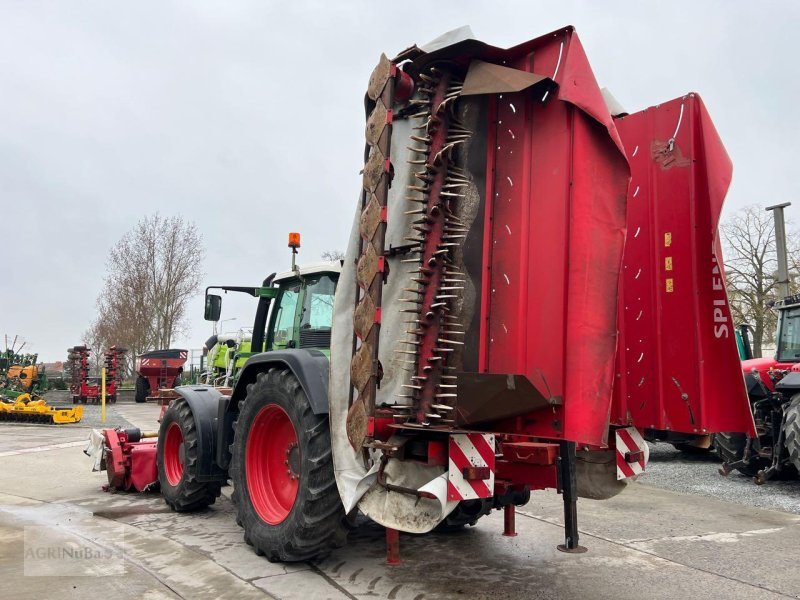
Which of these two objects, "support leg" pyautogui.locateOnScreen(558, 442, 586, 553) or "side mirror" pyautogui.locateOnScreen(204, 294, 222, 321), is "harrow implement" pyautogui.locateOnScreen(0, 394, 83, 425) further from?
"support leg" pyautogui.locateOnScreen(558, 442, 586, 553)

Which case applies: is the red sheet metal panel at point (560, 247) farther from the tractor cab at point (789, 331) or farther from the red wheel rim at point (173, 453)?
the tractor cab at point (789, 331)

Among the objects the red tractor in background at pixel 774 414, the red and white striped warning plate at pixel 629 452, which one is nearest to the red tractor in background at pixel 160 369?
the red tractor in background at pixel 774 414

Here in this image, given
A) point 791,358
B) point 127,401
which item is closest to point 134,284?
point 127,401

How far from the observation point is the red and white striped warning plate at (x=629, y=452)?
157 inches

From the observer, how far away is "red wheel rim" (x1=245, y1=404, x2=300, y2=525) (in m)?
4.61

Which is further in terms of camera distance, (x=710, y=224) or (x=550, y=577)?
(x=550, y=577)

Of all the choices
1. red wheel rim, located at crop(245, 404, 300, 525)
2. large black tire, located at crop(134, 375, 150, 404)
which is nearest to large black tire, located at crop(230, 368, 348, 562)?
red wheel rim, located at crop(245, 404, 300, 525)

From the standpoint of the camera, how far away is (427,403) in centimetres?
356

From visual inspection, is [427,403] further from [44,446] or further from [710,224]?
[44,446]

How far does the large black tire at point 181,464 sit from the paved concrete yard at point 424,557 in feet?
0.52

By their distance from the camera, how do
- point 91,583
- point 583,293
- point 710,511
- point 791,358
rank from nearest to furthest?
point 583,293 → point 91,583 → point 710,511 → point 791,358

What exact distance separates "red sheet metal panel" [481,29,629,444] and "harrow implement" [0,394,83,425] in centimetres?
1551

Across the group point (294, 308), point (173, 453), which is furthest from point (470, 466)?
point (173, 453)

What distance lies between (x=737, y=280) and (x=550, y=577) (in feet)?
86.7
